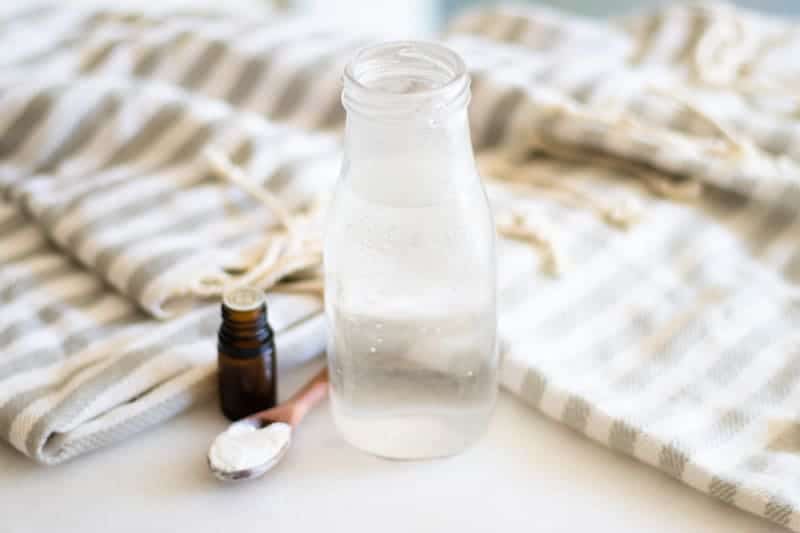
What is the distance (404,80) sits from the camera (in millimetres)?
563

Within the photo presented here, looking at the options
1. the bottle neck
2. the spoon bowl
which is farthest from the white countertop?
the bottle neck

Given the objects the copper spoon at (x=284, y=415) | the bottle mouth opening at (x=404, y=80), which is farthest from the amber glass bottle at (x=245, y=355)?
the bottle mouth opening at (x=404, y=80)

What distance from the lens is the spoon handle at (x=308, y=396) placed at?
62 cm

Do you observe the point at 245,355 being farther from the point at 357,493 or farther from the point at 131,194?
the point at 131,194

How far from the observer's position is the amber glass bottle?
0.60 m

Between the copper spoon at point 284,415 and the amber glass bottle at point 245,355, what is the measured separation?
0.01m

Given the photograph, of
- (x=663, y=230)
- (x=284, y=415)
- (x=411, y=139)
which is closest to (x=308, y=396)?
(x=284, y=415)

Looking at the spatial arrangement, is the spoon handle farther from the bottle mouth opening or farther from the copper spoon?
the bottle mouth opening

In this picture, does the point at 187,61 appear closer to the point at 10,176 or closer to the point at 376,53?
the point at 10,176

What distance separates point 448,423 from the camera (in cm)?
61

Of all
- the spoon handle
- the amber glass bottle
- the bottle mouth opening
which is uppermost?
the bottle mouth opening

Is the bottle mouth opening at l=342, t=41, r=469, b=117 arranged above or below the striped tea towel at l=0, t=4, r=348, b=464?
above

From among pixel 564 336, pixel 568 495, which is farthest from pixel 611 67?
pixel 568 495

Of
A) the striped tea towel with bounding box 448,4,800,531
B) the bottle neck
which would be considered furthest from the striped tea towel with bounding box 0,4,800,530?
the bottle neck
